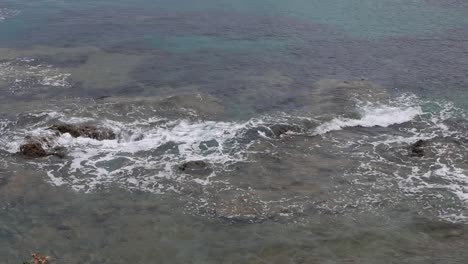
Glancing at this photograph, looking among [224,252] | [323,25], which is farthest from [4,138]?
[323,25]

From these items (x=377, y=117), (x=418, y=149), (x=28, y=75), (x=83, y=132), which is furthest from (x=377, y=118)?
(x=28, y=75)

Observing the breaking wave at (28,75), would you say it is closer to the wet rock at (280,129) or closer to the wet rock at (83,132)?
the wet rock at (83,132)

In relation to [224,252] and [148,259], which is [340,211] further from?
[148,259]

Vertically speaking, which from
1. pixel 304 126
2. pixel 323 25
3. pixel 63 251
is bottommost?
pixel 63 251

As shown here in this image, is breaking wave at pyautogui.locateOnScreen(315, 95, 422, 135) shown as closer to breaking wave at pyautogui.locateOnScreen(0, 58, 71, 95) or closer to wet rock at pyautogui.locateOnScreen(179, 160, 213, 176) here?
wet rock at pyautogui.locateOnScreen(179, 160, 213, 176)

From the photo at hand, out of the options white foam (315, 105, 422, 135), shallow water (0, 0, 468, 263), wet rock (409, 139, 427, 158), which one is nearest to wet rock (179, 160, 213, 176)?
shallow water (0, 0, 468, 263)

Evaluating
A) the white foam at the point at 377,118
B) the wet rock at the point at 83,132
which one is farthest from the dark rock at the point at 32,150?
the white foam at the point at 377,118
